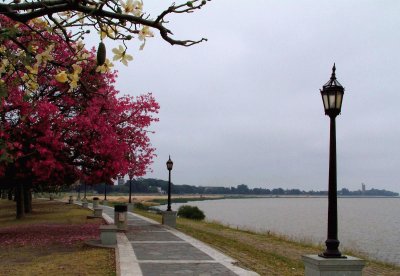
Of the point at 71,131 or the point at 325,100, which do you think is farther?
the point at 71,131

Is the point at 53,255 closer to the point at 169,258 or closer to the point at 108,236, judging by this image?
the point at 108,236

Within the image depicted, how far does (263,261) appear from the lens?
13.9 metres

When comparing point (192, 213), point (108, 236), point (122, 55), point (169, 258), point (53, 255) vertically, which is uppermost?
point (122, 55)

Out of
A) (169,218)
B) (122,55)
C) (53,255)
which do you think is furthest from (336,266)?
(169,218)

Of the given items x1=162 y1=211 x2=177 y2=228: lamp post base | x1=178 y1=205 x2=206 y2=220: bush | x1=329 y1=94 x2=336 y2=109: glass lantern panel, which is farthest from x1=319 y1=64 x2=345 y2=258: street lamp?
x1=178 y1=205 x2=206 y2=220: bush

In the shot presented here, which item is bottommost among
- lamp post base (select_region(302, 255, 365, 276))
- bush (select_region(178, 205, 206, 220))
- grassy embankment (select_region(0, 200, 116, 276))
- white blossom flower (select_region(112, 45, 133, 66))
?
Answer: bush (select_region(178, 205, 206, 220))

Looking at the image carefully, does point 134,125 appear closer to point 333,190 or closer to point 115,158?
point 115,158

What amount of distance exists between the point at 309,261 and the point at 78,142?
12229mm

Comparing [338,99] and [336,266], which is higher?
[338,99]

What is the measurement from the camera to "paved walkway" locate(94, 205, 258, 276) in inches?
431

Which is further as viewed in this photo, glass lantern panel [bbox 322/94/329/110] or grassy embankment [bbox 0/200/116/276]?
grassy embankment [bbox 0/200/116/276]

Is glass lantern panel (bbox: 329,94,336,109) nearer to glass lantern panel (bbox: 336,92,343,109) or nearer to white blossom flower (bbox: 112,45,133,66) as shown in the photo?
glass lantern panel (bbox: 336,92,343,109)

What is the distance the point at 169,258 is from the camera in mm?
12938

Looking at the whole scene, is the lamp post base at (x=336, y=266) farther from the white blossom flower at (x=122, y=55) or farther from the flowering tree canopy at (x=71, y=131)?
the flowering tree canopy at (x=71, y=131)
